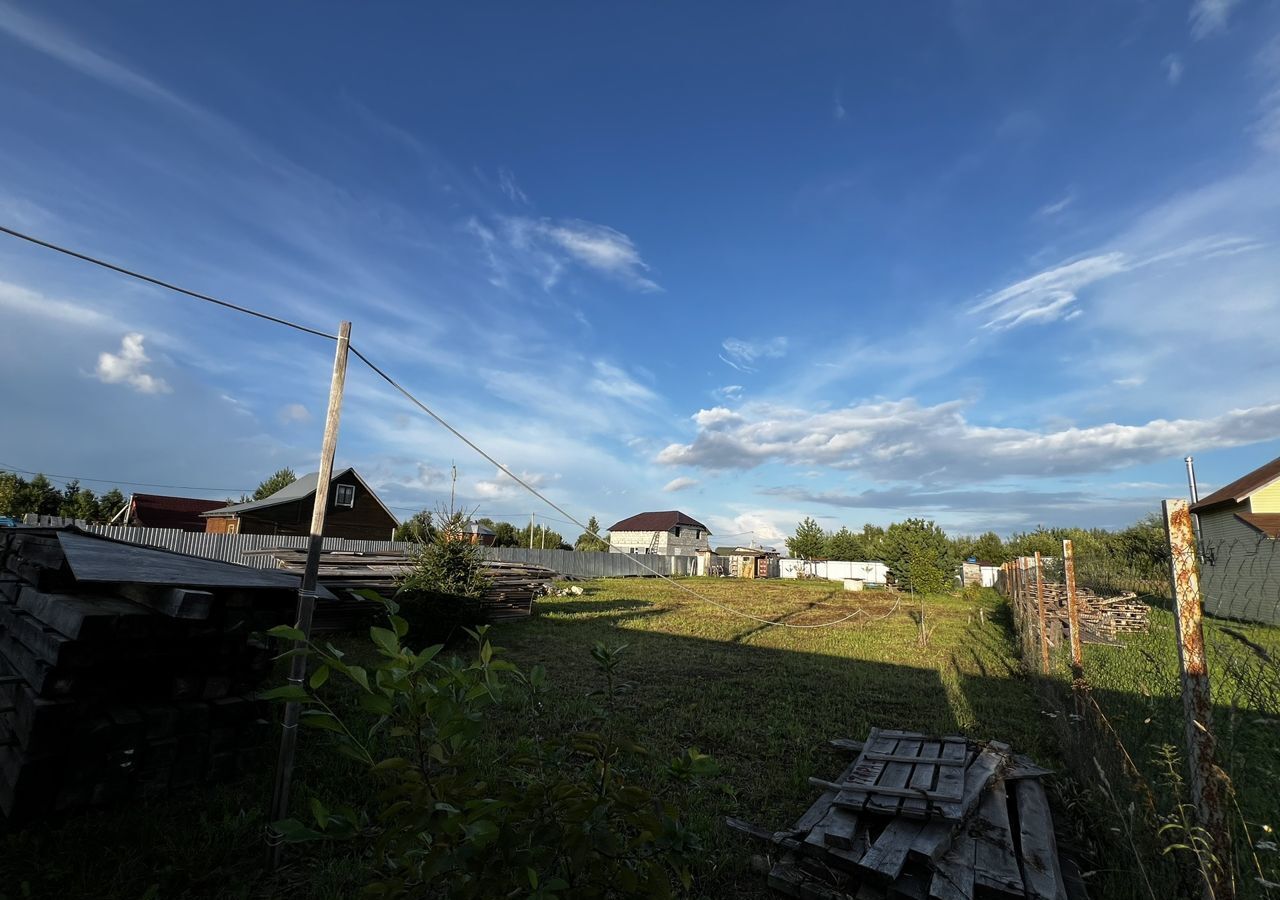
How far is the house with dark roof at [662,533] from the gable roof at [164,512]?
38481 mm

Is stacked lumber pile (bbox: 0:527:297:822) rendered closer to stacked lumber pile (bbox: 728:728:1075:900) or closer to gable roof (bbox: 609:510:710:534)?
stacked lumber pile (bbox: 728:728:1075:900)

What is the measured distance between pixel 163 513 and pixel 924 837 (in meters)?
50.2

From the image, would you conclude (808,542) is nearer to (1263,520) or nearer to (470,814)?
(1263,520)

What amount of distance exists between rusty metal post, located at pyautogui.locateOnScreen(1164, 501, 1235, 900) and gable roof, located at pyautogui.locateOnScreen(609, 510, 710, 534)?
6502 cm

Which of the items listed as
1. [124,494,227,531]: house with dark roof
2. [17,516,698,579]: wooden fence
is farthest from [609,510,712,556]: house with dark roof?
[124,494,227,531]: house with dark roof

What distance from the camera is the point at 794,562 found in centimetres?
4947

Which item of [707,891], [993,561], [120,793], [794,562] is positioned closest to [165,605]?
[120,793]

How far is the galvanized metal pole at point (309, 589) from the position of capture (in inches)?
139

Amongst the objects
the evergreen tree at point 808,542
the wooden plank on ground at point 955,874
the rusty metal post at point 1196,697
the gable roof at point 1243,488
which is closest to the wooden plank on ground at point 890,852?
the wooden plank on ground at point 955,874

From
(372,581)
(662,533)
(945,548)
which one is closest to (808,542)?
(662,533)

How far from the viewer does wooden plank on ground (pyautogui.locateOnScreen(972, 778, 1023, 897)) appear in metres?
3.15

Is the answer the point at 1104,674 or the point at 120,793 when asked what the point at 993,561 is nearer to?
the point at 1104,674

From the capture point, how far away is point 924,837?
3541mm

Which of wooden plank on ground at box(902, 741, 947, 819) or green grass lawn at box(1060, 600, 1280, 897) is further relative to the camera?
wooden plank on ground at box(902, 741, 947, 819)
